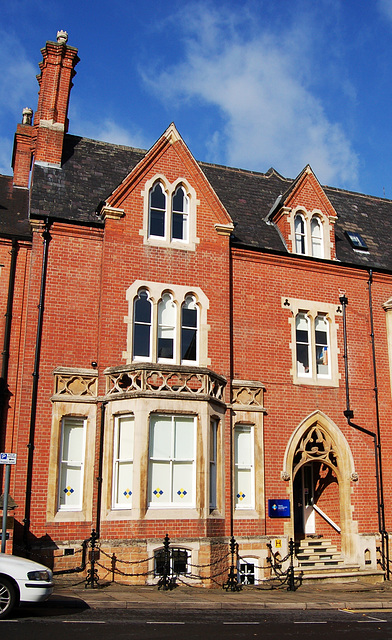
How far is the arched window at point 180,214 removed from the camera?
19.6 metres

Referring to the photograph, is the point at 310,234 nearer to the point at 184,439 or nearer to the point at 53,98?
the point at 184,439

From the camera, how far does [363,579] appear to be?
18.8 m

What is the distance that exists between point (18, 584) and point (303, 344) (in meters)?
12.4

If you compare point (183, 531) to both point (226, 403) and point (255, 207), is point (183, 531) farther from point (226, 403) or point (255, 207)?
point (255, 207)

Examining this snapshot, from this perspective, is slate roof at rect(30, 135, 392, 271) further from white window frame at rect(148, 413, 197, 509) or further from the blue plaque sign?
the blue plaque sign

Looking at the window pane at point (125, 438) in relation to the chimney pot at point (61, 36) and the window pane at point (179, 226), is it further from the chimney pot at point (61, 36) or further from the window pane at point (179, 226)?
the chimney pot at point (61, 36)

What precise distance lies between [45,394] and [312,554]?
9.48 meters

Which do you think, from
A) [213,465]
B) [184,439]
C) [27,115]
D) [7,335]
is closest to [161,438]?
[184,439]

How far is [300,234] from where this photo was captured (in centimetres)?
2211

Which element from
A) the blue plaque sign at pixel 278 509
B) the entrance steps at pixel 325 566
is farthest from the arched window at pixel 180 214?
the entrance steps at pixel 325 566

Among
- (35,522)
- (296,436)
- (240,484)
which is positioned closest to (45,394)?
(35,522)

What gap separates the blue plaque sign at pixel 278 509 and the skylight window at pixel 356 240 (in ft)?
31.8

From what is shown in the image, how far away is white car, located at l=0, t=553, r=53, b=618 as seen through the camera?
35.5 ft

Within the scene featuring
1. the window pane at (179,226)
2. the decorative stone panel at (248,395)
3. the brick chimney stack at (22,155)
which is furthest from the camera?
the brick chimney stack at (22,155)
